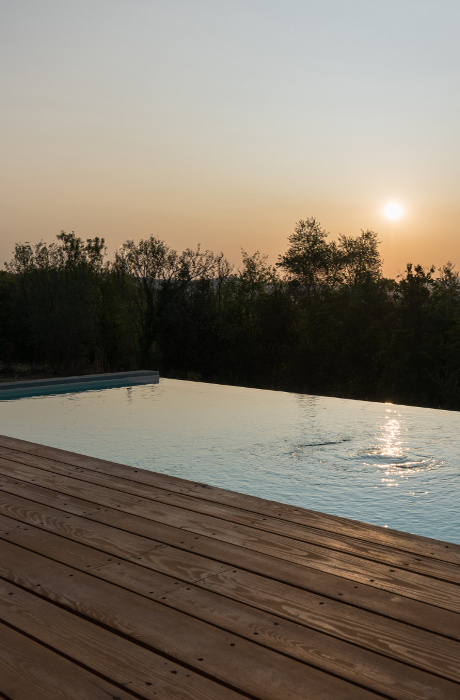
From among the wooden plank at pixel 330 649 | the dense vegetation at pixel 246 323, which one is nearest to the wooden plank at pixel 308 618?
the wooden plank at pixel 330 649

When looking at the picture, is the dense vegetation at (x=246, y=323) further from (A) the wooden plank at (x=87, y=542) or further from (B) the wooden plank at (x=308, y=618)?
(B) the wooden plank at (x=308, y=618)

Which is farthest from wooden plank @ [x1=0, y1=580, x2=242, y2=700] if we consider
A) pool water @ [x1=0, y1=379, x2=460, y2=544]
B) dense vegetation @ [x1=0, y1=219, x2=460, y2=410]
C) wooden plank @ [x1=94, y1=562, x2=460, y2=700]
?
dense vegetation @ [x1=0, y1=219, x2=460, y2=410]

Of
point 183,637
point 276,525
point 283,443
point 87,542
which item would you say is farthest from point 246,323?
point 183,637

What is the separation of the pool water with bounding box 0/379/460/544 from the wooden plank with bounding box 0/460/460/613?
5.74 ft

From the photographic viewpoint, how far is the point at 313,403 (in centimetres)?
855

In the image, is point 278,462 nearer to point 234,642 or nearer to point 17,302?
point 234,642

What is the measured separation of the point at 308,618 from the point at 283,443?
14.6 feet

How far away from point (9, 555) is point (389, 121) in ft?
44.8

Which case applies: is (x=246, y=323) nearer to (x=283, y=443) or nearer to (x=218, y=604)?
(x=283, y=443)

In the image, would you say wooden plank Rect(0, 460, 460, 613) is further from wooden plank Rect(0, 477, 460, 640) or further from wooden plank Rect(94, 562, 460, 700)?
wooden plank Rect(94, 562, 460, 700)

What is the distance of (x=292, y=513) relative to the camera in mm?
2832

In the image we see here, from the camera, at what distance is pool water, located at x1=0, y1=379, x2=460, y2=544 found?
14.8ft

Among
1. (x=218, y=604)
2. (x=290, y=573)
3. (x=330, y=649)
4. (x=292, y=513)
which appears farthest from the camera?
A: (x=292, y=513)

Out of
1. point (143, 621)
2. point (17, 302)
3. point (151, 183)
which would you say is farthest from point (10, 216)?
point (143, 621)
